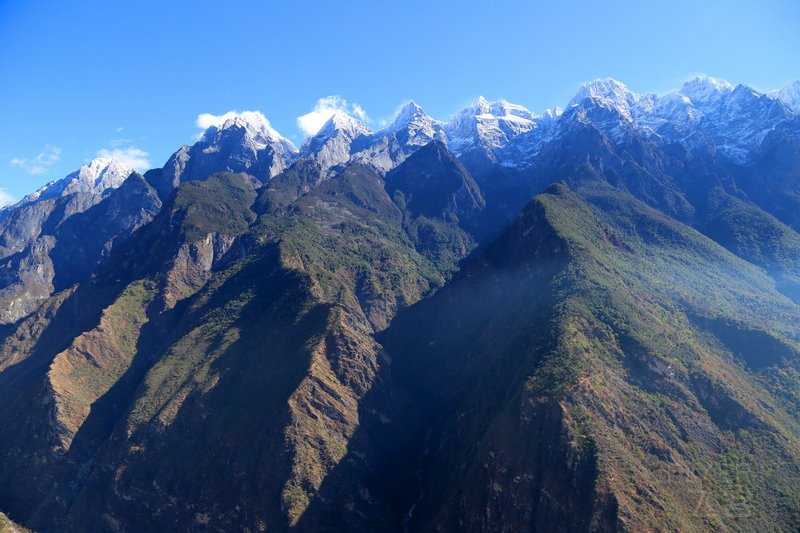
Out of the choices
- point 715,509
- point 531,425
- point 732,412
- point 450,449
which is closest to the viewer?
point 715,509

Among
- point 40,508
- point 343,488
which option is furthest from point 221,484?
point 40,508

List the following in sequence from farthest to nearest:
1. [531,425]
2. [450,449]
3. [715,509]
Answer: [450,449], [531,425], [715,509]

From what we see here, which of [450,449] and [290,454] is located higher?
[450,449]

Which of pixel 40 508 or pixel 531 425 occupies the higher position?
pixel 531 425

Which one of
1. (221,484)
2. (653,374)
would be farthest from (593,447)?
(221,484)

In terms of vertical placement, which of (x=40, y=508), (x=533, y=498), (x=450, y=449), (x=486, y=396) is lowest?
(x=40, y=508)

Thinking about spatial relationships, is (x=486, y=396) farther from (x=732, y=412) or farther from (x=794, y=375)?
(x=794, y=375)

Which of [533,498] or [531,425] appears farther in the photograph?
[531,425]

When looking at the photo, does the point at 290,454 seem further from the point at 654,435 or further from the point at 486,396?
the point at 654,435

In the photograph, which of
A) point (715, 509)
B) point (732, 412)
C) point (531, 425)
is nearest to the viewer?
point (715, 509)
